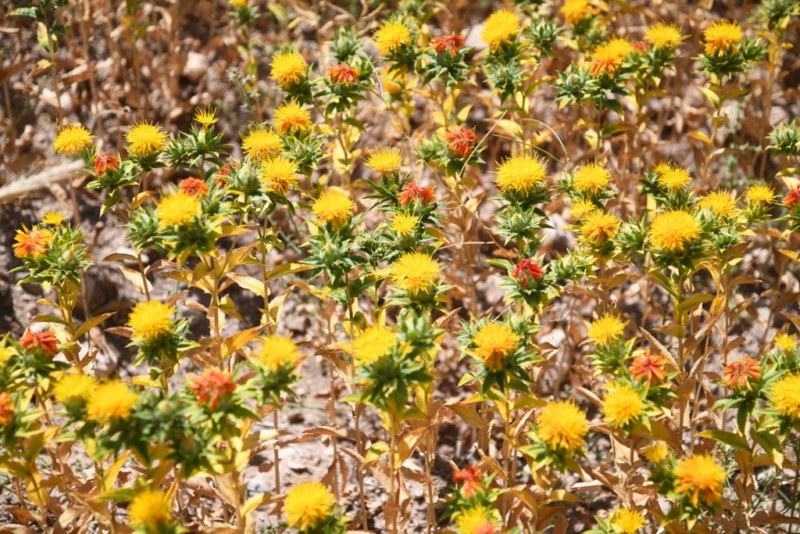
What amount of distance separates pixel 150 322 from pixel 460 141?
1.44m

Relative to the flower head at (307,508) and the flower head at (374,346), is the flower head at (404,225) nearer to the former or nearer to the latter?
the flower head at (374,346)

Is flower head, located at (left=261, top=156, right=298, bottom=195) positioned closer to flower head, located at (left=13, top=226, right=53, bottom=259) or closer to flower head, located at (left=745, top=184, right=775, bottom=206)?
flower head, located at (left=13, top=226, right=53, bottom=259)

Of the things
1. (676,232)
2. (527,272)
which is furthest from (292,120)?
(676,232)

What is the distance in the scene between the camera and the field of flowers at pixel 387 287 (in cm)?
252

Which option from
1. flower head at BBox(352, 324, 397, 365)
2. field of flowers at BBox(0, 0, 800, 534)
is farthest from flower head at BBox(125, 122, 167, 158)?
flower head at BBox(352, 324, 397, 365)

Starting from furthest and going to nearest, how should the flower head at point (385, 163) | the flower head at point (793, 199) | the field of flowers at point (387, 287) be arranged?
the flower head at point (385, 163) → the flower head at point (793, 199) → the field of flowers at point (387, 287)

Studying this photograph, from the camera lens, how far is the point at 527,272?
2814mm

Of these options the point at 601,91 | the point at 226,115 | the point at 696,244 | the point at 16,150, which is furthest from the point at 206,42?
the point at 696,244

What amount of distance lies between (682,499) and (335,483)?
5.16 ft

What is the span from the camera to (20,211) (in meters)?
4.75

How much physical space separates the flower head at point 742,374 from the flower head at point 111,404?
1.83 metres

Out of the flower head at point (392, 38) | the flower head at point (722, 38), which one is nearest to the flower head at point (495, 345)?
the flower head at point (392, 38)

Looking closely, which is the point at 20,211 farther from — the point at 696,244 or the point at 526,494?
the point at 696,244

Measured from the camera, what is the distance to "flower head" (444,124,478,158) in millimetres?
3342
